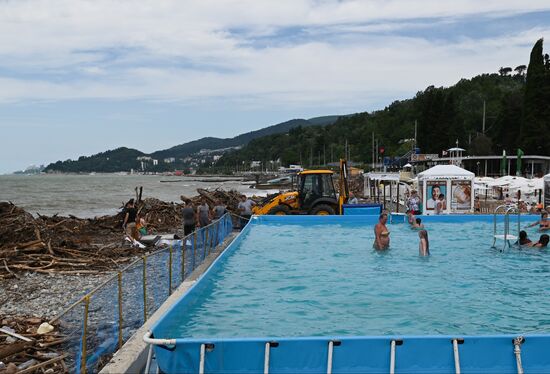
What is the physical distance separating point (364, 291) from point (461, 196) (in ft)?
45.9

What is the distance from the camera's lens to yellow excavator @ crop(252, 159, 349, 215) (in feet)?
Answer: 68.2

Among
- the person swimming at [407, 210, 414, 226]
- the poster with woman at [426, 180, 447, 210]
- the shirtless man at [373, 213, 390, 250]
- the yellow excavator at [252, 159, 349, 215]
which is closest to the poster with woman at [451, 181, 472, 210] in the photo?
the poster with woman at [426, 180, 447, 210]

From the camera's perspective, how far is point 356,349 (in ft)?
18.1

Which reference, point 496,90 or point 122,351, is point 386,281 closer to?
point 122,351

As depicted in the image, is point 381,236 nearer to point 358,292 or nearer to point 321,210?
point 358,292

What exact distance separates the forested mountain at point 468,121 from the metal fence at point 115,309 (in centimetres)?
5137

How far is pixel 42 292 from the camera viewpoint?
11750 mm

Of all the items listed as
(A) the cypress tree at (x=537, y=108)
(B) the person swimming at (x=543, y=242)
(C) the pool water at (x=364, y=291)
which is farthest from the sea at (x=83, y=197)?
(A) the cypress tree at (x=537, y=108)

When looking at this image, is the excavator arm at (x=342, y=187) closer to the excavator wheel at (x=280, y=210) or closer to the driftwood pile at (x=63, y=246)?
the excavator wheel at (x=280, y=210)

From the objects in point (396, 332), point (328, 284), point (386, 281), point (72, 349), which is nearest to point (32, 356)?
point (72, 349)

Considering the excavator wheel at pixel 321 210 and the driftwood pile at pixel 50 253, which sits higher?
the excavator wheel at pixel 321 210

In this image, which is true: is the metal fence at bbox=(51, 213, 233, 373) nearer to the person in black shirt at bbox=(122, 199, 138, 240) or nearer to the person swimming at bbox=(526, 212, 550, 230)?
the person in black shirt at bbox=(122, 199, 138, 240)

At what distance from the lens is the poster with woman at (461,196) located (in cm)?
2331

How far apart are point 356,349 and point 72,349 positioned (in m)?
3.59
